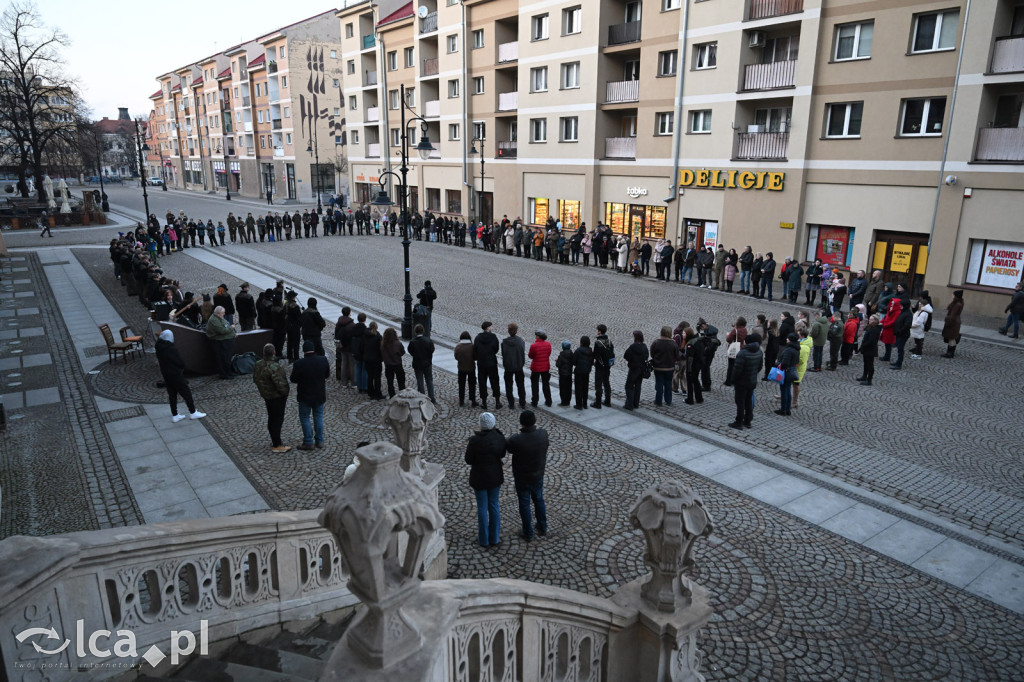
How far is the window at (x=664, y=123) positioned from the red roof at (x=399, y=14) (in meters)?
25.4

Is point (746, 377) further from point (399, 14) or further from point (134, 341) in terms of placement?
point (399, 14)

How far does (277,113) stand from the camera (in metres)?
69.6

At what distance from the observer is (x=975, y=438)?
11.4 meters

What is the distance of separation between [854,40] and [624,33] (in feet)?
38.6

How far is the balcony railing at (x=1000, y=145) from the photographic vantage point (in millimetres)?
19706

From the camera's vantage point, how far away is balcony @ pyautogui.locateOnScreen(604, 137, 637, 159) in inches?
1277

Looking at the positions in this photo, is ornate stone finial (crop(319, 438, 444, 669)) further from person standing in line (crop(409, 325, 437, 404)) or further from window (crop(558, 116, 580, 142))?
window (crop(558, 116, 580, 142))

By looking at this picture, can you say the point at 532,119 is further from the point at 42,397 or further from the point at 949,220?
the point at 42,397

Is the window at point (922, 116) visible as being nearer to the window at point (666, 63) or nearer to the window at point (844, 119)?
the window at point (844, 119)

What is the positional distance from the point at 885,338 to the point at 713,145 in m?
14.9

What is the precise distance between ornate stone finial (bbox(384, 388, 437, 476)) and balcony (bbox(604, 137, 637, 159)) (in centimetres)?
2839

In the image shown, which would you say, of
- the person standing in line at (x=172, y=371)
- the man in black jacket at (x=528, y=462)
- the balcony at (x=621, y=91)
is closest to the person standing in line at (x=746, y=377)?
the man in black jacket at (x=528, y=462)

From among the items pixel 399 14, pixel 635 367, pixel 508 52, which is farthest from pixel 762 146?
pixel 399 14

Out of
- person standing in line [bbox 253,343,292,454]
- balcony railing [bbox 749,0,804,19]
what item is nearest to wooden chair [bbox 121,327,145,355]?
person standing in line [bbox 253,343,292,454]
